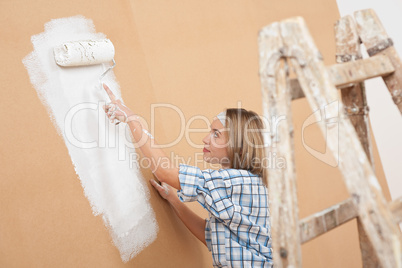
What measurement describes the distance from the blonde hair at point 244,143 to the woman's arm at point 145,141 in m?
0.25

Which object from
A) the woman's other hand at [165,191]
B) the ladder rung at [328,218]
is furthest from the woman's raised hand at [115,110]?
the ladder rung at [328,218]

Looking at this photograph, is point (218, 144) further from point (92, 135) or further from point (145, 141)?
point (92, 135)

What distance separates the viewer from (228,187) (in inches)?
61.9

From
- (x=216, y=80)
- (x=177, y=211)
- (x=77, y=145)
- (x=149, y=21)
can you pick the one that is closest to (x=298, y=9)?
(x=216, y=80)

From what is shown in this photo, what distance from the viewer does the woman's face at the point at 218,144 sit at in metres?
1.74

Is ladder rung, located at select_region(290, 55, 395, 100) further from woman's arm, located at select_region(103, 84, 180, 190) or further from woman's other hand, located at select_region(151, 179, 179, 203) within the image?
Result: woman's other hand, located at select_region(151, 179, 179, 203)

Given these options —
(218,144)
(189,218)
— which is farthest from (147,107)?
(189,218)

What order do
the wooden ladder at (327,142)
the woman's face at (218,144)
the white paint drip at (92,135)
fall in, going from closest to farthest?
Answer: 1. the wooden ladder at (327,142)
2. the white paint drip at (92,135)
3. the woman's face at (218,144)

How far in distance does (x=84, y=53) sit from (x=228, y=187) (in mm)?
644

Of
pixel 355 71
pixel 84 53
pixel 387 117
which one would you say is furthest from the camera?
pixel 387 117

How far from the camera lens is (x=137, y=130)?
165 centimetres

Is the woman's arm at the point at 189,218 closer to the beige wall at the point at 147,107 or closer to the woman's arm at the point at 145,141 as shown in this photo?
the beige wall at the point at 147,107

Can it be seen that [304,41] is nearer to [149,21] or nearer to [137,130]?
[137,130]

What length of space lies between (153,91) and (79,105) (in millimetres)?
356
